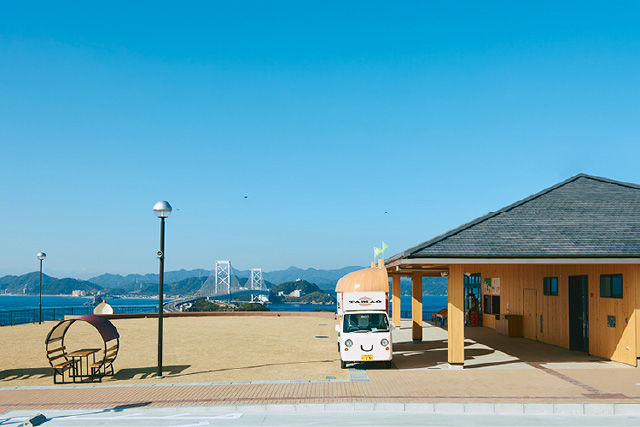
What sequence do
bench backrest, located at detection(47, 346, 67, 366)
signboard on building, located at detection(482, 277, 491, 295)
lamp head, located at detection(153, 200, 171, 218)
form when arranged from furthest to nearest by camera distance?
1. signboard on building, located at detection(482, 277, 491, 295)
2. lamp head, located at detection(153, 200, 171, 218)
3. bench backrest, located at detection(47, 346, 67, 366)

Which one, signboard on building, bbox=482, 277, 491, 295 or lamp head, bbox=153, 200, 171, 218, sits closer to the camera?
lamp head, bbox=153, 200, 171, 218

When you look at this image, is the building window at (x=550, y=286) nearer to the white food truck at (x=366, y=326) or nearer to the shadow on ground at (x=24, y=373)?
the white food truck at (x=366, y=326)

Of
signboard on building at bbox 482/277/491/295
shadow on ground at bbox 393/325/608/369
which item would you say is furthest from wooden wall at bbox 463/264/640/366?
signboard on building at bbox 482/277/491/295

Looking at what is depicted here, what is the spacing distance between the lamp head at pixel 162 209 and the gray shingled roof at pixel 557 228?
20.5 feet

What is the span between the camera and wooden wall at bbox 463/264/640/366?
1466cm

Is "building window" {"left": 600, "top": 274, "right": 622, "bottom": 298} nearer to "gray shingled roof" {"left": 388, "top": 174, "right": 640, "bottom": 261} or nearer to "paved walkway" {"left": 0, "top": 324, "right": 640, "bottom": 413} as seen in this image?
"gray shingled roof" {"left": 388, "top": 174, "right": 640, "bottom": 261}

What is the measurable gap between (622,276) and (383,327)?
22.8ft

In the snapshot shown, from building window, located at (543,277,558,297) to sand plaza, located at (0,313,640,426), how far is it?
2.00 meters

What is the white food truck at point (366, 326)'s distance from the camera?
14.4 metres

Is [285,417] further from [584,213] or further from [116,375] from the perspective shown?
[584,213]

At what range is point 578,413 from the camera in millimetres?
9938

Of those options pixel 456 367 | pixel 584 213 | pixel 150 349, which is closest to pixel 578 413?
pixel 456 367

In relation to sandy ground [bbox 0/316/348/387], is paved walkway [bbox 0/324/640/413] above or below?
above

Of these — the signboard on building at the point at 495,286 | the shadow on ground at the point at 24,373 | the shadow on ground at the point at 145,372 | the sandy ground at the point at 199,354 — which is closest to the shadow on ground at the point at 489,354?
the sandy ground at the point at 199,354
